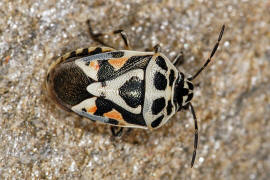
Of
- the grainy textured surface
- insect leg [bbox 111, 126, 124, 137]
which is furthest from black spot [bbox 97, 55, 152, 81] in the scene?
insect leg [bbox 111, 126, 124, 137]

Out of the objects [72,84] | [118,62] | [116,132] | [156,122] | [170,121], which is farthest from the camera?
[170,121]

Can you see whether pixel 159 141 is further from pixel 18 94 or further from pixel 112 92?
pixel 18 94

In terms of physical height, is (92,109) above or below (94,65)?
below

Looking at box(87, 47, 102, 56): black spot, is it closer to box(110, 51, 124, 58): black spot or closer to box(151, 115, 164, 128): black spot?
box(110, 51, 124, 58): black spot

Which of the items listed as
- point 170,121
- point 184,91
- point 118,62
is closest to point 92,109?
point 118,62

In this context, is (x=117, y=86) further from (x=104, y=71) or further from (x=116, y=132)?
(x=116, y=132)

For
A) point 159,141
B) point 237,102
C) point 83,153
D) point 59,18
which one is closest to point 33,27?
point 59,18

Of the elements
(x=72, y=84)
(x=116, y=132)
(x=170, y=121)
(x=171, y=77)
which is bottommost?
(x=170, y=121)
